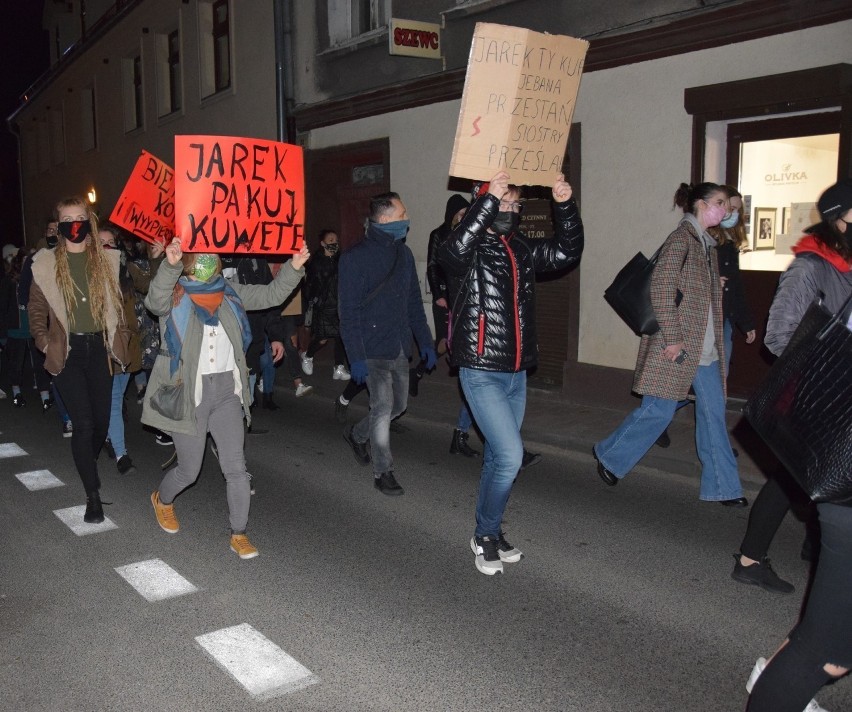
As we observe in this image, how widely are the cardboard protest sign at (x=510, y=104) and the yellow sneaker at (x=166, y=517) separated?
2.77 metres

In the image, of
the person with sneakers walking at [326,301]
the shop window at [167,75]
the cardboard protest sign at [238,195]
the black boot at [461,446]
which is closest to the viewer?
the cardboard protest sign at [238,195]

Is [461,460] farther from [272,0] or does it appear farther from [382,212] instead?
[272,0]

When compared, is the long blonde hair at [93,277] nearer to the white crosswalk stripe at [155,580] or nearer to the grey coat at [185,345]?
the grey coat at [185,345]

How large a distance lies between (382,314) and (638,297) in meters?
1.74

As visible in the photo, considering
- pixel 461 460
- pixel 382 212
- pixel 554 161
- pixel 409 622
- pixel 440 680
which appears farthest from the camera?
pixel 461 460

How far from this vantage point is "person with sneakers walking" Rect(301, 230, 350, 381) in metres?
11.6

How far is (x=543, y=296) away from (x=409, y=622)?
23.8 ft

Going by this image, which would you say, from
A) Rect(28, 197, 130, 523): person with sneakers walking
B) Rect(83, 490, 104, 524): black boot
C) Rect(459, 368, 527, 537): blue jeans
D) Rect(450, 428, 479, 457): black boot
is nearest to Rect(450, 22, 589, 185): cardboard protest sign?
Rect(459, 368, 527, 537): blue jeans

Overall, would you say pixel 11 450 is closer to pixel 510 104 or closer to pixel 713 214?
pixel 510 104

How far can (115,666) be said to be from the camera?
3.74 meters

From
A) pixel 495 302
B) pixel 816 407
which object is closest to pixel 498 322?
pixel 495 302

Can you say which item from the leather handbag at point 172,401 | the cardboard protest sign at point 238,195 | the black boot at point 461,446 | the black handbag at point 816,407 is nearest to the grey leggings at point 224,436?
the leather handbag at point 172,401

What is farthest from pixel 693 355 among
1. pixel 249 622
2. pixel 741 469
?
pixel 249 622

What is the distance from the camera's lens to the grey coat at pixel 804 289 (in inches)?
164
